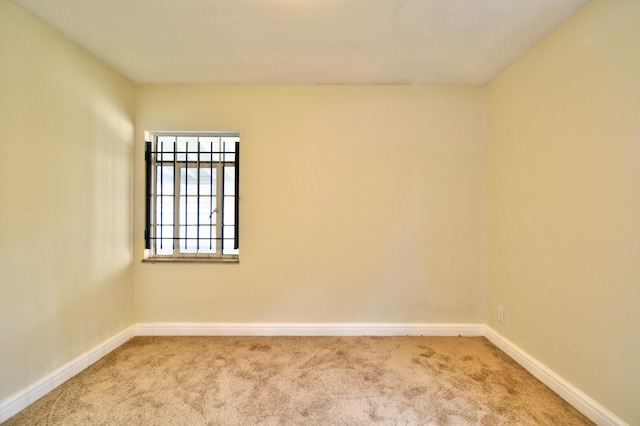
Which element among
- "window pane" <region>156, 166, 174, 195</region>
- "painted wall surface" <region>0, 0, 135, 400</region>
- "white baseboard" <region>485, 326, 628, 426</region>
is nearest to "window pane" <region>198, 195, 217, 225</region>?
"window pane" <region>156, 166, 174, 195</region>

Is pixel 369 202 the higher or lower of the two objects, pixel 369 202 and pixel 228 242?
the higher

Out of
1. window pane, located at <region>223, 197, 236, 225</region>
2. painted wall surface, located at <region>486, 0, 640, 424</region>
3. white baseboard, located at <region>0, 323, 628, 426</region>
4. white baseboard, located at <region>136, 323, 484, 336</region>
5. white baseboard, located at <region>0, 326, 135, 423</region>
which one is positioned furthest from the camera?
window pane, located at <region>223, 197, 236, 225</region>

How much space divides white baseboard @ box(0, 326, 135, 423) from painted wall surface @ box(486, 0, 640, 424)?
3.38 metres

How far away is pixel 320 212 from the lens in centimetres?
265

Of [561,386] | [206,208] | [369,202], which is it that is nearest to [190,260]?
[206,208]

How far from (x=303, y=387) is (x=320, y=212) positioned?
1.43 metres

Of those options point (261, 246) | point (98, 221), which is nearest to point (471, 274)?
point (261, 246)

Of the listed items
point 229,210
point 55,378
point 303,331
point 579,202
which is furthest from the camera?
point 229,210

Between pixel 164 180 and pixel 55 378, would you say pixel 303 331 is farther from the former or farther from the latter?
pixel 164 180

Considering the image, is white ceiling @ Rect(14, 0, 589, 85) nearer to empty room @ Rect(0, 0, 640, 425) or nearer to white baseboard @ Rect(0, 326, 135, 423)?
empty room @ Rect(0, 0, 640, 425)

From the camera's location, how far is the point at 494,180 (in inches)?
98.7

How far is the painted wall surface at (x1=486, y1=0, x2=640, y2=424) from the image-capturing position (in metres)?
1.44

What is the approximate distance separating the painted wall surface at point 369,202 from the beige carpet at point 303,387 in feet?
1.19

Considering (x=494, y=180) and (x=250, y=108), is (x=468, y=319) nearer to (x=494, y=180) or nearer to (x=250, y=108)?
(x=494, y=180)
